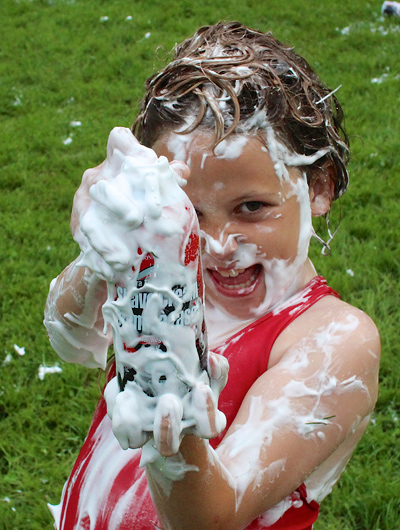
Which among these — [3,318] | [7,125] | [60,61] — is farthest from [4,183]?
[60,61]

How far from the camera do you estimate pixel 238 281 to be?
1.69 metres

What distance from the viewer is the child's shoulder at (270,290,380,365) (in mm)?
1501

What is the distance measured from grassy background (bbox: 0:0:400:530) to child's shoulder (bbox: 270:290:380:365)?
3.39ft

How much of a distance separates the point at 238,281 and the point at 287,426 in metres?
0.41

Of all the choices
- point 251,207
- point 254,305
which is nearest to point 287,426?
point 254,305

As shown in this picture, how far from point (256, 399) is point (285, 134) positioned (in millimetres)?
643

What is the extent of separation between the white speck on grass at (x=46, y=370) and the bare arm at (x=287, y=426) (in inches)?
74.1

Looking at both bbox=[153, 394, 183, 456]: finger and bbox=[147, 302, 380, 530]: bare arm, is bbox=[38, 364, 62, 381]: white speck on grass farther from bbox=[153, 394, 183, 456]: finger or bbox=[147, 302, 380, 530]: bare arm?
bbox=[153, 394, 183, 456]: finger

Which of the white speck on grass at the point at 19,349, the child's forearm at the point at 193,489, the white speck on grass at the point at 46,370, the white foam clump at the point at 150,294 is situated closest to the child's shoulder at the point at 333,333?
the child's forearm at the point at 193,489

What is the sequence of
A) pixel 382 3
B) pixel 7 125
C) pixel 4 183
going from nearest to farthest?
pixel 4 183 < pixel 7 125 < pixel 382 3

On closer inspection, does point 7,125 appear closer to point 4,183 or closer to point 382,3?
point 4,183

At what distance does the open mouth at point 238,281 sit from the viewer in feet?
5.50

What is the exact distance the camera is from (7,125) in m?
5.40

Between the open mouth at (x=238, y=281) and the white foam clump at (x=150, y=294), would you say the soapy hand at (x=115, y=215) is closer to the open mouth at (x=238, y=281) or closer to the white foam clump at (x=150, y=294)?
the white foam clump at (x=150, y=294)
